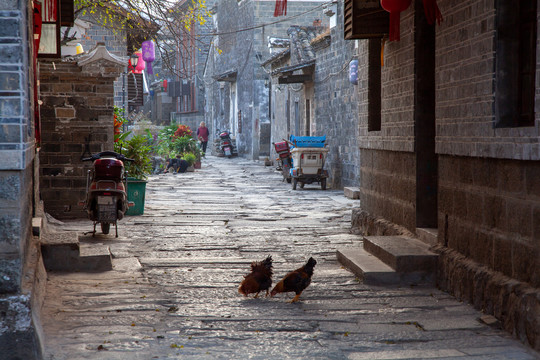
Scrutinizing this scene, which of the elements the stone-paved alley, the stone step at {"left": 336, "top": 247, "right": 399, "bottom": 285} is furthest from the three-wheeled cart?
the stone step at {"left": 336, "top": 247, "right": 399, "bottom": 285}

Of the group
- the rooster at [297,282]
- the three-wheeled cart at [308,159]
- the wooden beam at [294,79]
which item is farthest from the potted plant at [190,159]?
the rooster at [297,282]

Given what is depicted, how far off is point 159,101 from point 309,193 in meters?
37.3

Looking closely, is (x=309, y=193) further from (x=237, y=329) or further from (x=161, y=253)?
(x=237, y=329)

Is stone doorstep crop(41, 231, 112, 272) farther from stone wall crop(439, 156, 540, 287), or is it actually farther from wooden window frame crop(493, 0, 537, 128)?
wooden window frame crop(493, 0, 537, 128)

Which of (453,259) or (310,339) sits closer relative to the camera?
(310,339)

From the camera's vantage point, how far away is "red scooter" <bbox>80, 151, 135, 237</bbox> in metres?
8.44

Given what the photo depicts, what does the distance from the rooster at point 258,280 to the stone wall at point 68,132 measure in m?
5.23

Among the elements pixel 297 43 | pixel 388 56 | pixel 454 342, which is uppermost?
pixel 297 43

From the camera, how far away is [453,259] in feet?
19.1

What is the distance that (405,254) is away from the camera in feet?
20.3

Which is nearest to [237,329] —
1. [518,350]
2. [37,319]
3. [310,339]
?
[310,339]

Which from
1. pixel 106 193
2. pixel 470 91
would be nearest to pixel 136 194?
pixel 106 193

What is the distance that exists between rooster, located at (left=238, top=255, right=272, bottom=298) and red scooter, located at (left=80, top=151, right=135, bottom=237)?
3270 mm

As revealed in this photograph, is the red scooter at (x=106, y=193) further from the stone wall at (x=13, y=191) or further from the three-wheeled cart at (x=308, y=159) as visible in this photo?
the three-wheeled cart at (x=308, y=159)
